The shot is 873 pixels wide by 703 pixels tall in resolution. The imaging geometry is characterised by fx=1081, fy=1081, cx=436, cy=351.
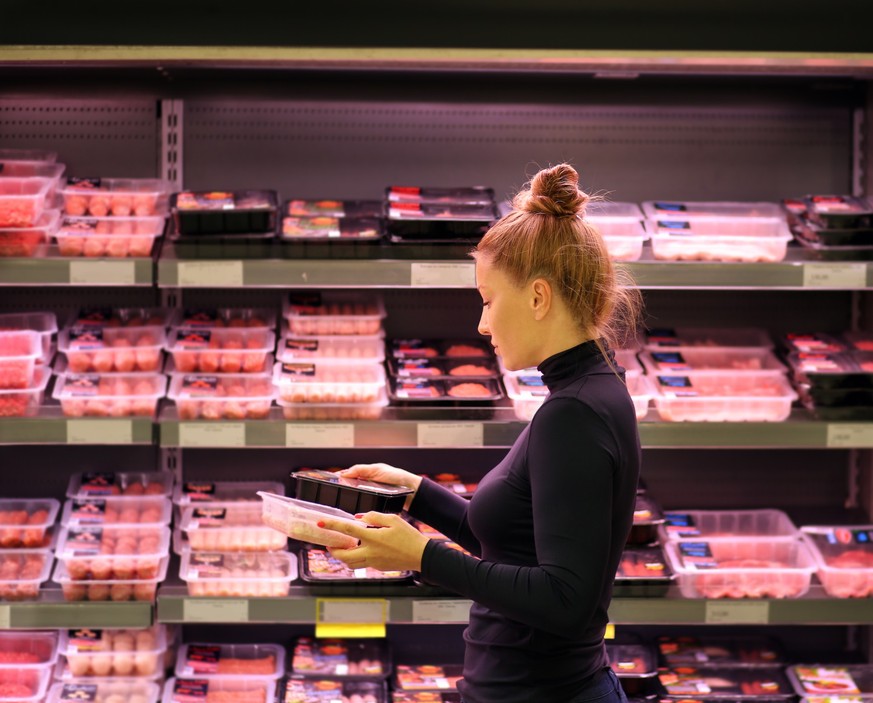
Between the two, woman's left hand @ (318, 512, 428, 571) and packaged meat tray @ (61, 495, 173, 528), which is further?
packaged meat tray @ (61, 495, 173, 528)

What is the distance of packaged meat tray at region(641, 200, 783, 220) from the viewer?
3.26 m

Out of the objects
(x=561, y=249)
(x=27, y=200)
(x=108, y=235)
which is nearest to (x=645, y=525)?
(x=561, y=249)

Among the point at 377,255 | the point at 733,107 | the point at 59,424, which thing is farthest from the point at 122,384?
the point at 733,107

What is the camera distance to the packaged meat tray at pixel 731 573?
10.1 feet

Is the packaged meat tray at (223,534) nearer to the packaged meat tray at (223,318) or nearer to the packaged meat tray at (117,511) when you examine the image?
the packaged meat tray at (117,511)

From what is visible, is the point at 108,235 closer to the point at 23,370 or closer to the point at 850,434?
the point at 23,370

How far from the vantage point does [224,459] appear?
359cm

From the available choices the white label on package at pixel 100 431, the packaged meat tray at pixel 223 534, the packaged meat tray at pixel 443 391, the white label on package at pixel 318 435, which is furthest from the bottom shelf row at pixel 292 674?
the packaged meat tray at pixel 443 391

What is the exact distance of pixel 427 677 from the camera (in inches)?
130

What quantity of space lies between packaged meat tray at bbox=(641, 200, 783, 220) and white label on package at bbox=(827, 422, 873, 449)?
0.68m

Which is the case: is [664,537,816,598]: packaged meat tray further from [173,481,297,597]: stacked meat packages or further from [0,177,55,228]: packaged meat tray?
[0,177,55,228]: packaged meat tray

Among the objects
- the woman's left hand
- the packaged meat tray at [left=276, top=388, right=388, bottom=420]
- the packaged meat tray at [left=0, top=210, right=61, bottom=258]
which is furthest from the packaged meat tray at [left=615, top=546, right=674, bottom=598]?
the packaged meat tray at [left=0, top=210, right=61, bottom=258]

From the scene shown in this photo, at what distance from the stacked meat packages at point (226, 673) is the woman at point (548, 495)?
58.1 inches

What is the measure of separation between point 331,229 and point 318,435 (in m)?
0.58
